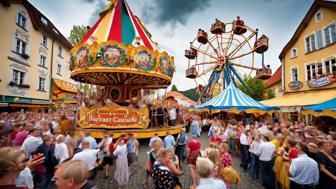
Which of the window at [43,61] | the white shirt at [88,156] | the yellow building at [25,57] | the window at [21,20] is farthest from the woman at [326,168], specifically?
the window at [43,61]

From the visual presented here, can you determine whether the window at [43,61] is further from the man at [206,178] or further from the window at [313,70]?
the window at [313,70]

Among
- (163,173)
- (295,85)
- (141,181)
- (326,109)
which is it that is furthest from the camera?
(295,85)

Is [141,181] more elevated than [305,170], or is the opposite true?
[305,170]

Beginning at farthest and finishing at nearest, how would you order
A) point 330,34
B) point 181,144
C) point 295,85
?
point 295,85 → point 330,34 → point 181,144

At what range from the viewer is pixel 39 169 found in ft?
10.1

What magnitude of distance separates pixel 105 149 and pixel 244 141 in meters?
4.19

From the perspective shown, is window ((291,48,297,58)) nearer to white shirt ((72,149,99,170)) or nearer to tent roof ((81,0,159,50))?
tent roof ((81,0,159,50))

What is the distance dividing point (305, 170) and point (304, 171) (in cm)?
3

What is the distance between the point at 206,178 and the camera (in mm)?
1949

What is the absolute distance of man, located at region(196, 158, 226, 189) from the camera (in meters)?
1.86

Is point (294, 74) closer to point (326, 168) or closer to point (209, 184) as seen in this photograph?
point (326, 168)

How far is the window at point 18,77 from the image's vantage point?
493 inches

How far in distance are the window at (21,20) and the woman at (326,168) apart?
1841cm

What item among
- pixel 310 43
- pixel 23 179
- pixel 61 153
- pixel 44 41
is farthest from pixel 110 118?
pixel 310 43
